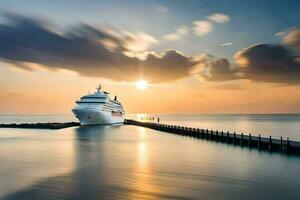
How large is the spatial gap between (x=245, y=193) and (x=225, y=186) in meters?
2.14

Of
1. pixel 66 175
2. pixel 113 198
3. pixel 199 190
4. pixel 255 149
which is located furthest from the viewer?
pixel 255 149

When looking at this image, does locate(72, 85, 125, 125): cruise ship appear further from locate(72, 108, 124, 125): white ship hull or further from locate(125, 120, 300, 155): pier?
locate(125, 120, 300, 155): pier

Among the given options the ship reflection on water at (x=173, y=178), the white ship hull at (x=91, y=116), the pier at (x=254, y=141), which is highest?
the white ship hull at (x=91, y=116)

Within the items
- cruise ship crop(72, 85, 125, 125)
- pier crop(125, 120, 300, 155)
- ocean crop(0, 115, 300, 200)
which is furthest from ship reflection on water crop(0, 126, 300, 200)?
cruise ship crop(72, 85, 125, 125)

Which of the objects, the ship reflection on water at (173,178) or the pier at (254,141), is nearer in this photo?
the ship reflection on water at (173,178)

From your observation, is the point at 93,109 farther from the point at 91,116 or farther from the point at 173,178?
the point at 173,178

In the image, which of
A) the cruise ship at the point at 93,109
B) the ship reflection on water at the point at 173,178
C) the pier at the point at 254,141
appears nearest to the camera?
the ship reflection on water at the point at 173,178

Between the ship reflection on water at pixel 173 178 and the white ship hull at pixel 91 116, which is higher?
the white ship hull at pixel 91 116

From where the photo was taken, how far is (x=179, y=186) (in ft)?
82.4

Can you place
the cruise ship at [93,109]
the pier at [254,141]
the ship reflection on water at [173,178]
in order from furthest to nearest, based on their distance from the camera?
the cruise ship at [93,109] → the pier at [254,141] → the ship reflection on water at [173,178]

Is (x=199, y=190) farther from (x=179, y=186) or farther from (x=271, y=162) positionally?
(x=271, y=162)

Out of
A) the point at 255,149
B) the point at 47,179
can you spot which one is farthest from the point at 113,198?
the point at 255,149

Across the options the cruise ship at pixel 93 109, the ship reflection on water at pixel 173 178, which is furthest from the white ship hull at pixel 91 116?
the ship reflection on water at pixel 173 178

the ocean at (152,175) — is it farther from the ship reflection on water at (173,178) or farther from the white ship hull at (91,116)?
the white ship hull at (91,116)
